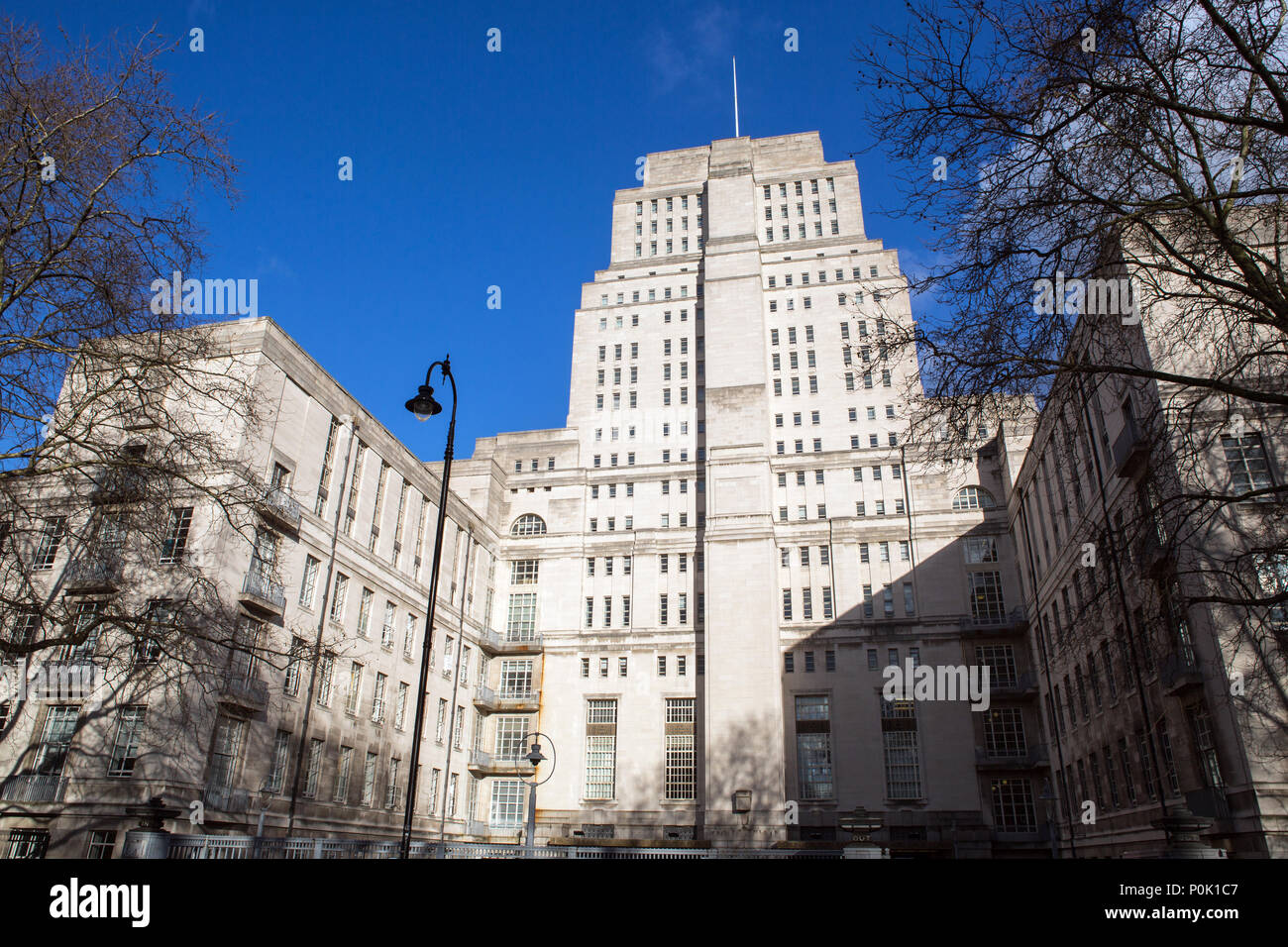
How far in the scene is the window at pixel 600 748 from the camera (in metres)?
53.9

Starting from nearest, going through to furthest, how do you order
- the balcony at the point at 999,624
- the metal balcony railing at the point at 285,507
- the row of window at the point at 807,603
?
the metal balcony railing at the point at 285,507 < the balcony at the point at 999,624 < the row of window at the point at 807,603

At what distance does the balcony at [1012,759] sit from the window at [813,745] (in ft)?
31.0

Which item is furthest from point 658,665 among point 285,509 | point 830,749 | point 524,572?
point 285,509

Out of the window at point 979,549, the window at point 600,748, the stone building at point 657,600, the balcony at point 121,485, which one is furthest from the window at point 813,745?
the balcony at point 121,485

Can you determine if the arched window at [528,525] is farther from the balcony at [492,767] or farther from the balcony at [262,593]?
the balcony at [262,593]

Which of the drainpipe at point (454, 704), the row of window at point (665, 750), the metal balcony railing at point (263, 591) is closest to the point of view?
the metal balcony railing at point (263, 591)

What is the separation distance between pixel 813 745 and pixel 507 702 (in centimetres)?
2165

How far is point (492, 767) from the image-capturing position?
175 feet

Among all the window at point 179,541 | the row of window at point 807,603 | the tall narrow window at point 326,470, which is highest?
the tall narrow window at point 326,470

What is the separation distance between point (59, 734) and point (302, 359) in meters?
18.6

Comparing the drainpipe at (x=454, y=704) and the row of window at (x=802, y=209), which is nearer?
the drainpipe at (x=454, y=704)

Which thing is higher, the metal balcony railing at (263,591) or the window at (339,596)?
the window at (339,596)

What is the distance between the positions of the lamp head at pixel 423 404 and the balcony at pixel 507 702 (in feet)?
135

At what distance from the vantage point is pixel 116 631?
27969 millimetres
